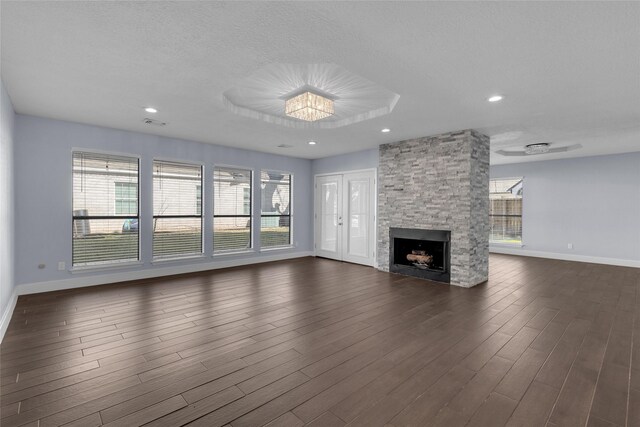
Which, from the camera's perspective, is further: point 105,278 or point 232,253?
point 232,253

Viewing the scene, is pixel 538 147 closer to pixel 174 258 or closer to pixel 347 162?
pixel 347 162

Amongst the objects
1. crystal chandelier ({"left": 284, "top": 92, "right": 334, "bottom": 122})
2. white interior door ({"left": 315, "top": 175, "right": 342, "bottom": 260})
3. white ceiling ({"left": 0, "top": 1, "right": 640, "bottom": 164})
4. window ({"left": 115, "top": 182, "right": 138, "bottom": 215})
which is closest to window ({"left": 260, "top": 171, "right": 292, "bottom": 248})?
white interior door ({"left": 315, "top": 175, "right": 342, "bottom": 260})

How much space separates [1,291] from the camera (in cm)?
314

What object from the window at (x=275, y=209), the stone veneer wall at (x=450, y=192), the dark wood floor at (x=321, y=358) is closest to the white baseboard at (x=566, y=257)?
the dark wood floor at (x=321, y=358)

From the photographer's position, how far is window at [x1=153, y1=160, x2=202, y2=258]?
5711 mm

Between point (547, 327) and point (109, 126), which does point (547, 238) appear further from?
point (109, 126)

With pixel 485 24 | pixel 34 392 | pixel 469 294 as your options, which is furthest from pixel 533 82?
pixel 34 392

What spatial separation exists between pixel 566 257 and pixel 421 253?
4.69m

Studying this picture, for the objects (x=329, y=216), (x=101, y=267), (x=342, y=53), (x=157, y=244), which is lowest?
(x=101, y=267)

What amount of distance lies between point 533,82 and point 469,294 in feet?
9.89

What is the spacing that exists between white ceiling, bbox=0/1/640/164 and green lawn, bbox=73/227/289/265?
205 cm

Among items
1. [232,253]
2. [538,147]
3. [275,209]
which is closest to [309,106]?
[232,253]

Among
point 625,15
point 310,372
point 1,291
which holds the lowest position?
point 310,372

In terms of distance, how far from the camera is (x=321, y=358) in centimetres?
262
